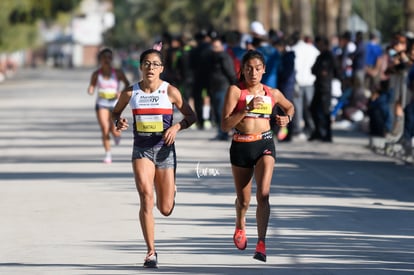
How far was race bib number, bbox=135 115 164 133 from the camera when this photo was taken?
11.1m

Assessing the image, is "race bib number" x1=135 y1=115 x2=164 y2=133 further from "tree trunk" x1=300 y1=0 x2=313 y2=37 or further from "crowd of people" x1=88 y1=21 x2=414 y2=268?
"tree trunk" x1=300 y1=0 x2=313 y2=37

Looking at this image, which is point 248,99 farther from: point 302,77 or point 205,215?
point 302,77

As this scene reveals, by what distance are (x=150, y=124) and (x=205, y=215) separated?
337 centimetres

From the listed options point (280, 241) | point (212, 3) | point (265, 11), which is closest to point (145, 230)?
point (280, 241)

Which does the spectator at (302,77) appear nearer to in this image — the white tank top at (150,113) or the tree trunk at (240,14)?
the white tank top at (150,113)

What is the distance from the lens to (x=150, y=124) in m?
11.1

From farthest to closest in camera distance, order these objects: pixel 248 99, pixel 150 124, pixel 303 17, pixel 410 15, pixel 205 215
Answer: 1. pixel 303 17
2. pixel 410 15
3. pixel 205 215
4. pixel 248 99
5. pixel 150 124

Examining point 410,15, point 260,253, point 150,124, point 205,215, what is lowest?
point 205,215

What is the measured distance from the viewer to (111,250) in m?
11.7

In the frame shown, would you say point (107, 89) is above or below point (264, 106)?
below

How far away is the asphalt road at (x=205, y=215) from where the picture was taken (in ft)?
35.9

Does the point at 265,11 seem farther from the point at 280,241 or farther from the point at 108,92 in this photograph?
the point at 280,241

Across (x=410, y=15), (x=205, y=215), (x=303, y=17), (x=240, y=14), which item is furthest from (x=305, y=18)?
(x=205, y=215)

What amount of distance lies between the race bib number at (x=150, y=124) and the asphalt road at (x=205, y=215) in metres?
1.00
